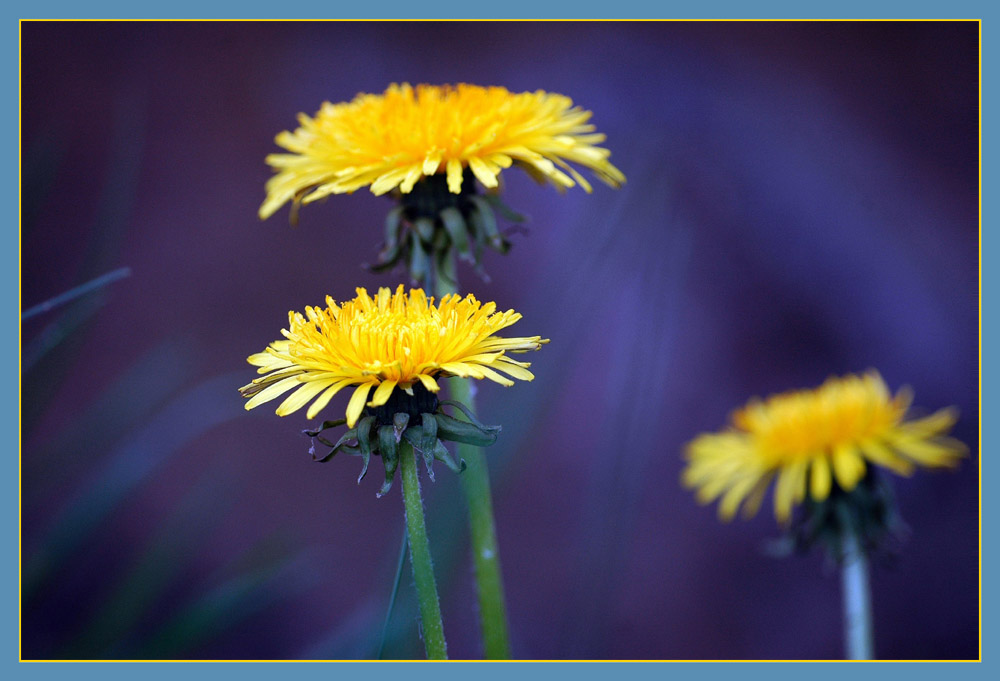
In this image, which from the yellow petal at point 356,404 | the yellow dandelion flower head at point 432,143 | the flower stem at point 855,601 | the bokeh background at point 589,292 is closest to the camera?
the yellow petal at point 356,404

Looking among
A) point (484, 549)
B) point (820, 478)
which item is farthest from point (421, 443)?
point (820, 478)

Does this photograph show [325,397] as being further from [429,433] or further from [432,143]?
[432,143]

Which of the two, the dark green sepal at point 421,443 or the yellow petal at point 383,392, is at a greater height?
the yellow petal at point 383,392

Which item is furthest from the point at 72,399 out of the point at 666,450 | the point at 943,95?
the point at 943,95

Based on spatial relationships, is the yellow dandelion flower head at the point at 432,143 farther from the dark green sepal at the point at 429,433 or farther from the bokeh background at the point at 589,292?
the bokeh background at the point at 589,292

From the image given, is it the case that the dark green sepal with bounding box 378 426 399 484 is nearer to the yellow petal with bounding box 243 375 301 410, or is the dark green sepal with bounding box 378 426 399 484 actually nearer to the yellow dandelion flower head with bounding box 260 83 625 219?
the yellow petal with bounding box 243 375 301 410

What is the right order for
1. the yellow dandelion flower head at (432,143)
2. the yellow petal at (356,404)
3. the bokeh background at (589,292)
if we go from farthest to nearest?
the bokeh background at (589,292)
the yellow dandelion flower head at (432,143)
the yellow petal at (356,404)

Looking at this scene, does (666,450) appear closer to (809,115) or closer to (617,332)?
(617,332)

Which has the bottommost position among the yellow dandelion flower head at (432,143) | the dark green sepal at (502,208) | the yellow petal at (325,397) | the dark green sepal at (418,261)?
the yellow petal at (325,397)

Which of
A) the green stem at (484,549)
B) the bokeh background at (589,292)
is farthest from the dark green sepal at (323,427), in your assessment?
the bokeh background at (589,292)
